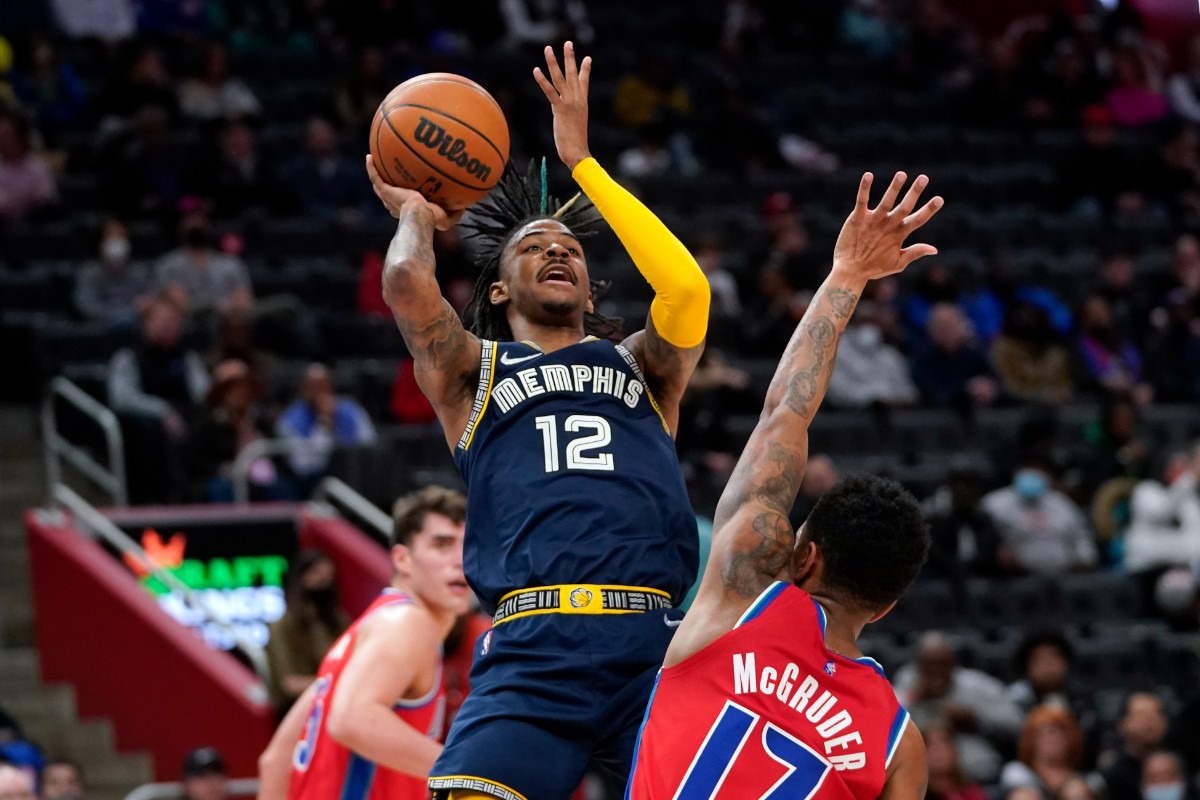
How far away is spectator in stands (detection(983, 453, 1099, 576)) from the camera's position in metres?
12.6

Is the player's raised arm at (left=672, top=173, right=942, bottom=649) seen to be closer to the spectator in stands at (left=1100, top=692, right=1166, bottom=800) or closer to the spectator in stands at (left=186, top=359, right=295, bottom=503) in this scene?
the spectator in stands at (left=1100, top=692, right=1166, bottom=800)

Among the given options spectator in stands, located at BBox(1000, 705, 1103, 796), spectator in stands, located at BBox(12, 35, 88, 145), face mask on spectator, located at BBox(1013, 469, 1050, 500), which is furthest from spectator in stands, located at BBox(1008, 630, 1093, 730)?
spectator in stands, located at BBox(12, 35, 88, 145)

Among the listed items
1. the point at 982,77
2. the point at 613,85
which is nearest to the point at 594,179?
the point at 613,85

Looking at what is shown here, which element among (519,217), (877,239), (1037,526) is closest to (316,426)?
(1037,526)

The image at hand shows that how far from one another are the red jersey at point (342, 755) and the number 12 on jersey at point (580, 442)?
1116 millimetres

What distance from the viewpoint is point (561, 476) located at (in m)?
4.76

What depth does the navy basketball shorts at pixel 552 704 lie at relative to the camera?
4512mm

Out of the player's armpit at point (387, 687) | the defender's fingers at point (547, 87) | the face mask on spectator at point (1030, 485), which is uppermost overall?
the defender's fingers at point (547, 87)

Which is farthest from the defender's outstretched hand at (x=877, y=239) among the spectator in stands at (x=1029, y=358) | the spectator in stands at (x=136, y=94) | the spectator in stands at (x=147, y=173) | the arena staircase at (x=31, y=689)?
the spectator in stands at (x=1029, y=358)

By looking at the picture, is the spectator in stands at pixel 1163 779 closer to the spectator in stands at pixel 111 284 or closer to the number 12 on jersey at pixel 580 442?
the number 12 on jersey at pixel 580 442

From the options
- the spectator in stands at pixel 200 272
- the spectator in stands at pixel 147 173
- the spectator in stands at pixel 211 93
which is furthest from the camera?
the spectator in stands at pixel 211 93

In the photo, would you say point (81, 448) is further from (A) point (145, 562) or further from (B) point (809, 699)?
(B) point (809, 699)

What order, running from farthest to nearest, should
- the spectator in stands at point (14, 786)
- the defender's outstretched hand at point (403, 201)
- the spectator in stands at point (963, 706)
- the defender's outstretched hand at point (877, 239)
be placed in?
1. the spectator in stands at point (963, 706)
2. the spectator in stands at point (14, 786)
3. the defender's outstretched hand at point (403, 201)
4. the defender's outstretched hand at point (877, 239)

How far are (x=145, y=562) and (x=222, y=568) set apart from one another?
22.8 inches
